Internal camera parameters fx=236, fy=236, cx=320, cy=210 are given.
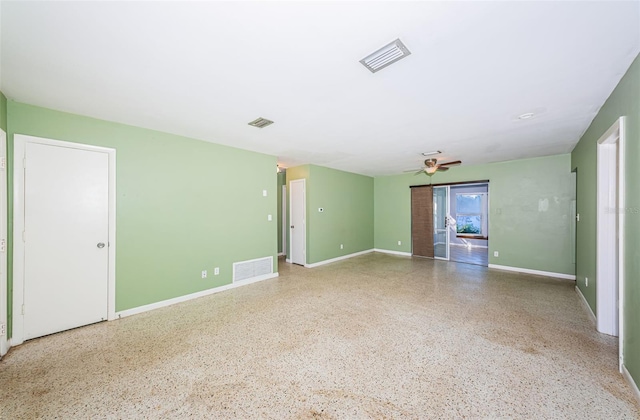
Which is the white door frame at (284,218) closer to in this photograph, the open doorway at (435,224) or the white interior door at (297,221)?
the white interior door at (297,221)

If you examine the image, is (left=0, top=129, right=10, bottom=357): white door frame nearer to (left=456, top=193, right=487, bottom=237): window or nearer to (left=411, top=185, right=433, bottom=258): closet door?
(left=411, top=185, right=433, bottom=258): closet door

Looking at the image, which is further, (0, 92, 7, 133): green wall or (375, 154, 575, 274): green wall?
(375, 154, 575, 274): green wall

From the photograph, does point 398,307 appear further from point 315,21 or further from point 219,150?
point 219,150

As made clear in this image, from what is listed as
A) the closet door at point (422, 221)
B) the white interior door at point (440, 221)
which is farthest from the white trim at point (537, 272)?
the closet door at point (422, 221)

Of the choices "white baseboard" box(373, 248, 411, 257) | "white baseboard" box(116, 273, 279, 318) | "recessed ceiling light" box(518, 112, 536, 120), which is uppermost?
"recessed ceiling light" box(518, 112, 536, 120)

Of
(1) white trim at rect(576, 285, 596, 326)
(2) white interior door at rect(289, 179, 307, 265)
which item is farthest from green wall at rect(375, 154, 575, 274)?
(2) white interior door at rect(289, 179, 307, 265)

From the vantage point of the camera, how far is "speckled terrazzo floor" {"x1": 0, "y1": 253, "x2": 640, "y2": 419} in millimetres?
1686

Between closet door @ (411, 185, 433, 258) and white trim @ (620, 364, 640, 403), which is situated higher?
closet door @ (411, 185, 433, 258)

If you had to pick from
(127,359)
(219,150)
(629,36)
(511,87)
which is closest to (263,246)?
(219,150)

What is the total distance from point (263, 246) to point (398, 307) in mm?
2750

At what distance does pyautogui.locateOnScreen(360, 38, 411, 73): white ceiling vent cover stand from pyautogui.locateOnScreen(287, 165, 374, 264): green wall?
13.1ft

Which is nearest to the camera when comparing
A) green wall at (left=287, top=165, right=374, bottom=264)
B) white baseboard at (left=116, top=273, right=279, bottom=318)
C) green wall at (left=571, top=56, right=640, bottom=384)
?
green wall at (left=571, top=56, right=640, bottom=384)

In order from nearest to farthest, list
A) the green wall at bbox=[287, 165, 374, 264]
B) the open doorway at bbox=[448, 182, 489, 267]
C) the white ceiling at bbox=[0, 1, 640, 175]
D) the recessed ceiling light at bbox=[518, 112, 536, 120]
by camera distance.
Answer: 1. the white ceiling at bbox=[0, 1, 640, 175]
2. the recessed ceiling light at bbox=[518, 112, 536, 120]
3. the green wall at bbox=[287, 165, 374, 264]
4. the open doorway at bbox=[448, 182, 489, 267]

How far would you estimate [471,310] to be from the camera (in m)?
3.28
